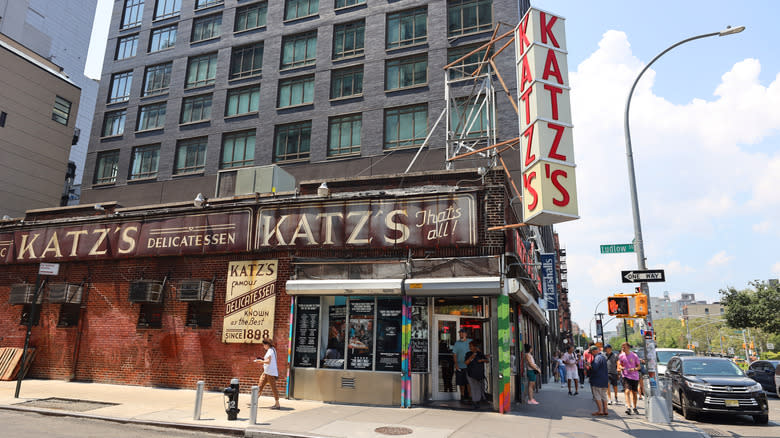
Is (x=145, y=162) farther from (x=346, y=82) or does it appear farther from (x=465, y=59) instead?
(x=465, y=59)

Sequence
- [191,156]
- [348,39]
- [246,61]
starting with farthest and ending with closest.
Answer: [246,61] < [191,156] < [348,39]

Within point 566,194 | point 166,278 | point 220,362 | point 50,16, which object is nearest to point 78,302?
point 166,278

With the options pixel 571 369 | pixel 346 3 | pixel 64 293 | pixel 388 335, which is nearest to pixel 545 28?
pixel 388 335

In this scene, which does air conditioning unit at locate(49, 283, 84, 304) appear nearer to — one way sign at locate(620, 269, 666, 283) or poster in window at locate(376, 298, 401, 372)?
poster in window at locate(376, 298, 401, 372)

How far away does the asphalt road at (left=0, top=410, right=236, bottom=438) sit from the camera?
8.75m

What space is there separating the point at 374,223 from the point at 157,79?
28071 millimetres

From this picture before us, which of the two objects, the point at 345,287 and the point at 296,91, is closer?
the point at 345,287

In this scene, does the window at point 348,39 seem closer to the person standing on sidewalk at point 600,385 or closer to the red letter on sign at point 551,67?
the red letter on sign at point 551,67

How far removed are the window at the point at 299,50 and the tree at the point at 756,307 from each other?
39.2 meters

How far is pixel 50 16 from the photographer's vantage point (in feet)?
216

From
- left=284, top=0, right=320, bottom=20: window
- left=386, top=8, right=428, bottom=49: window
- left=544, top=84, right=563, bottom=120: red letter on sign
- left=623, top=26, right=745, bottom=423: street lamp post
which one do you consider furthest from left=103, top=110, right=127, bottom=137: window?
left=623, top=26, right=745, bottom=423: street lamp post

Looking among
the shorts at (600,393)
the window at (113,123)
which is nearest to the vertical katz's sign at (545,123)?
the shorts at (600,393)

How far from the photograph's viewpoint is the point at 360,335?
13.5 metres

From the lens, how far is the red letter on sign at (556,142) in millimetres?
12071
